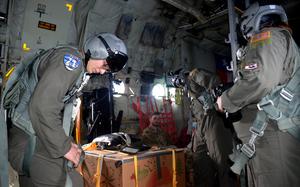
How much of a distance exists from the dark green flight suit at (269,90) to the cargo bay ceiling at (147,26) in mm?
1506

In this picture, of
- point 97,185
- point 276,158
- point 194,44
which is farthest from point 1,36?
point 194,44

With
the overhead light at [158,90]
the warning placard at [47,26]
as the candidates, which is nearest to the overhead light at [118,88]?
the overhead light at [158,90]

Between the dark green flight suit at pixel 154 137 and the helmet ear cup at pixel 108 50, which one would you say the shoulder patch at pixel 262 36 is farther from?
the dark green flight suit at pixel 154 137

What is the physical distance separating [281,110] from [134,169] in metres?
1.76

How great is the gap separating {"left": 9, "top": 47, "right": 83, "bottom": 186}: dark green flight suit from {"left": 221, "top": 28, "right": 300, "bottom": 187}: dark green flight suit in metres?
1.41

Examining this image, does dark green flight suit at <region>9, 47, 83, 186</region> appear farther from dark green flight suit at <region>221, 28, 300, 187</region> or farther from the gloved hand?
the gloved hand

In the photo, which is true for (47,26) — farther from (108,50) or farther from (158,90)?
(158,90)

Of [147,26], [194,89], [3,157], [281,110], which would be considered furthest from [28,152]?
[147,26]

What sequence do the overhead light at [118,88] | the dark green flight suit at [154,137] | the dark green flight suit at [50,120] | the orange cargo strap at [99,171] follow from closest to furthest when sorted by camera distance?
the dark green flight suit at [50,120]
the orange cargo strap at [99,171]
the dark green flight suit at [154,137]
the overhead light at [118,88]

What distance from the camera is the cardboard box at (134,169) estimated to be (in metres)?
2.68

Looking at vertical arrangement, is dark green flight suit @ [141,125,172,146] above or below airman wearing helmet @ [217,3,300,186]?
below

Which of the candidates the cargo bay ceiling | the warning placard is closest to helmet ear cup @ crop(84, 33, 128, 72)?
the cargo bay ceiling

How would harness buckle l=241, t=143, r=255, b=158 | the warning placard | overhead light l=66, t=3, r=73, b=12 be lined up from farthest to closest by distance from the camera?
overhead light l=66, t=3, r=73, b=12
the warning placard
harness buckle l=241, t=143, r=255, b=158

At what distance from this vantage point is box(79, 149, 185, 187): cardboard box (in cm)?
268
